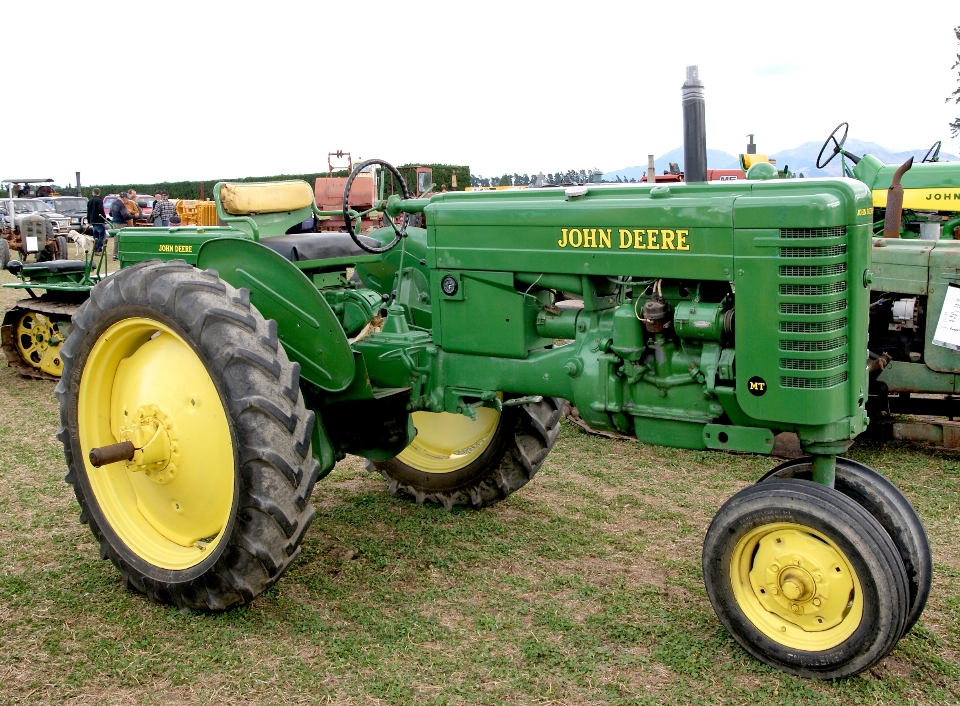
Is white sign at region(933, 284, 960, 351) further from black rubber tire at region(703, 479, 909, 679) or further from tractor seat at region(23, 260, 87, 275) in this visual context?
tractor seat at region(23, 260, 87, 275)

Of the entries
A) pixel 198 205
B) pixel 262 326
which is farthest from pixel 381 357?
pixel 198 205

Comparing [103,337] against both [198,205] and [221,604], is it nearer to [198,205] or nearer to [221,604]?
[221,604]

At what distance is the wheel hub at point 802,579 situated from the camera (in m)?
2.88

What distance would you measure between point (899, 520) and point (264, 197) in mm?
3301

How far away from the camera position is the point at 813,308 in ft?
9.41

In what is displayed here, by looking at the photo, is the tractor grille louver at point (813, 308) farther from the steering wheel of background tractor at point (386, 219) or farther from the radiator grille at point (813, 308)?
the steering wheel of background tractor at point (386, 219)

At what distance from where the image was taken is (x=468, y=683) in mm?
2979

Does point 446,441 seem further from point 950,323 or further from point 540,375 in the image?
point 950,323

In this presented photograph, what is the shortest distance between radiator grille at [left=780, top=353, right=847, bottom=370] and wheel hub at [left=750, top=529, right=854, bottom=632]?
54 cm

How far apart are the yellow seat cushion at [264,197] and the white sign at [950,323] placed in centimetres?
363

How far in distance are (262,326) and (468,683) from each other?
57.7 inches

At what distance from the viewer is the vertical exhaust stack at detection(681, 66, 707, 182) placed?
313cm

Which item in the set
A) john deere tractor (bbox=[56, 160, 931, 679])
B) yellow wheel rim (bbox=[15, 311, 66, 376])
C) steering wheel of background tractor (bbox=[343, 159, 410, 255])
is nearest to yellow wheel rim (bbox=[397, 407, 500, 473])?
john deere tractor (bbox=[56, 160, 931, 679])

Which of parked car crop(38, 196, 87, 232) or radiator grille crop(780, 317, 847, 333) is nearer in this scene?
radiator grille crop(780, 317, 847, 333)
